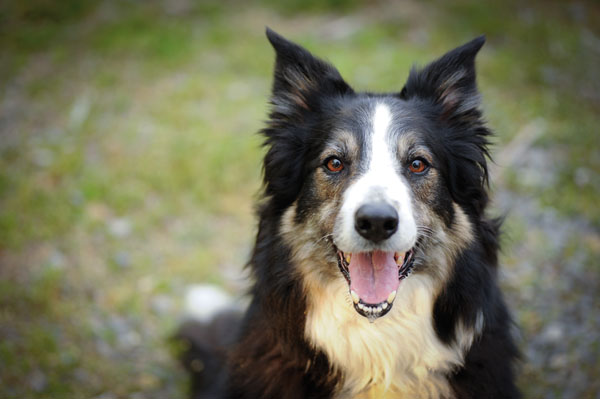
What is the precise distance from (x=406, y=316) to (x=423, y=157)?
862 millimetres

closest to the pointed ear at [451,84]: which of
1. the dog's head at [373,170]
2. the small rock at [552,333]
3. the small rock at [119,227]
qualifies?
the dog's head at [373,170]

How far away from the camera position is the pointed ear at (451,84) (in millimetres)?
2904

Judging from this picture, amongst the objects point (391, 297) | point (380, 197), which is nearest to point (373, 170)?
point (380, 197)

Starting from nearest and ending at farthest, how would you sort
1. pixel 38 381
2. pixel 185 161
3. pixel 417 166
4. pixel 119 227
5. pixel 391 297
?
pixel 391 297
pixel 417 166
pixel 38 381
pixel 119 227
pixel 185 161

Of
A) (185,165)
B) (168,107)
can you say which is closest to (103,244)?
(185,165)

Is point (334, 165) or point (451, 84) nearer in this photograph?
point (334, 165)

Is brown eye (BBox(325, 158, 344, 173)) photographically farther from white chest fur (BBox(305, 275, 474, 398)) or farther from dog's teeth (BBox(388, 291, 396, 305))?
dog's teeth (BBox(388, 291, 396, 305))

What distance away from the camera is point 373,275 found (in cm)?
260

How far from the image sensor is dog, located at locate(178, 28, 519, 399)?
2680 mm

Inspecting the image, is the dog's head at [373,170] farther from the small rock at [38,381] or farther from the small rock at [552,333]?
the small rock at [38,381]

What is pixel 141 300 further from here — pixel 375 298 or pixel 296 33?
pixel 296 33

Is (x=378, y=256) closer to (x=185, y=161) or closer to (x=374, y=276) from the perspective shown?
(x=374, y=276)

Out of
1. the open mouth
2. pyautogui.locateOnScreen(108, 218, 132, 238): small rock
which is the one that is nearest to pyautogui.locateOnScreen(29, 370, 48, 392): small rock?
pyautogui.locateOnScreen(108, 218, 132, 238): small rock

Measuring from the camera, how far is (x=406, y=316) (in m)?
2.71
